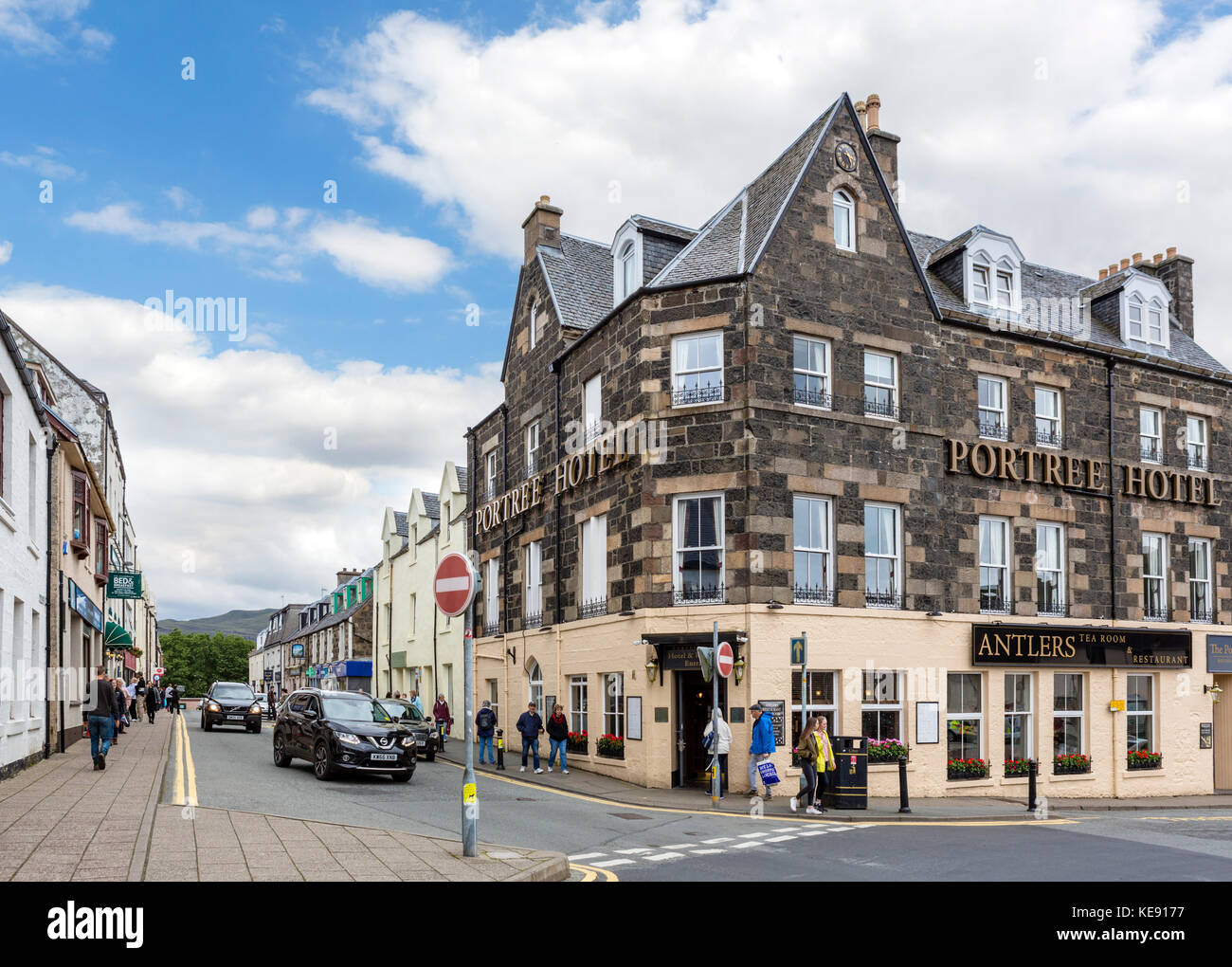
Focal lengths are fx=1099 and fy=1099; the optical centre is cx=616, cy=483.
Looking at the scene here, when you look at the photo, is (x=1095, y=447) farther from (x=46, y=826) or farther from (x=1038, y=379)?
(x=46, y=826)

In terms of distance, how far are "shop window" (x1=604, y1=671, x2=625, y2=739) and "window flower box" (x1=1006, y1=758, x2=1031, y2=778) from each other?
8.50 metres

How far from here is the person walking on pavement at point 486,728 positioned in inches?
1027

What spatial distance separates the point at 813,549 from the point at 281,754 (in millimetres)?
11542

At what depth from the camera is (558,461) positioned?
2752cm

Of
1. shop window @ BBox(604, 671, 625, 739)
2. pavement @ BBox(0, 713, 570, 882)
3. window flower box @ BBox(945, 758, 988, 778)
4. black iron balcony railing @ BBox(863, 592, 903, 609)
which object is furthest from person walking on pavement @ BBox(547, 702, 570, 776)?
pavement @ BBox(0, 713, 570, 882)

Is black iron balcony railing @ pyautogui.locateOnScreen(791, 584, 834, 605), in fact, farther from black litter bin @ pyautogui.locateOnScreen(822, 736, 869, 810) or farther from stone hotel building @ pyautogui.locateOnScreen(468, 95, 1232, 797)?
black litter bin @ pyautogui.locateOnScreen(822, 736, 869, 810)

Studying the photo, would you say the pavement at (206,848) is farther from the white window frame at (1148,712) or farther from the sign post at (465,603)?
the white window frame at (1148,712)

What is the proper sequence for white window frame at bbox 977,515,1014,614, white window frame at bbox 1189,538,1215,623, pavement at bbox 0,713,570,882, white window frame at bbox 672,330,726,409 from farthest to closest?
white window frame at bbox 1189,538,1215,623, white window frame at bbox 977,515,1014,614, white window frame at bbox 672,330,726,409, pavement at bbox 0,713,570,882

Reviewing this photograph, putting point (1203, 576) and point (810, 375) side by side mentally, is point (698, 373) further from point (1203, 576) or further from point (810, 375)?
point (1203, 576)

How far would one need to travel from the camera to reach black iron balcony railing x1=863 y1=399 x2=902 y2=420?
2349 cm

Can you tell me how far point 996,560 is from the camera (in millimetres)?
25172
